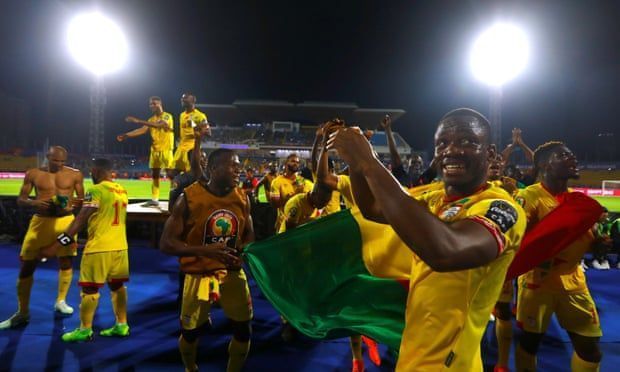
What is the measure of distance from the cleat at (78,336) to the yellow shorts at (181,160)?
5.38 meters

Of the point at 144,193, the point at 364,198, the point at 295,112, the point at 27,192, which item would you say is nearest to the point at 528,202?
the point at 364,198

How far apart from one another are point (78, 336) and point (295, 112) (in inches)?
1731

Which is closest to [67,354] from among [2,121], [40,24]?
[40,24]

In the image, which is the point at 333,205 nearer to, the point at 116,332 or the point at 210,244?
the point at 210,244

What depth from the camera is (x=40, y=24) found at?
35312 mm

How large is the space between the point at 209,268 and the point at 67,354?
8.07 feet

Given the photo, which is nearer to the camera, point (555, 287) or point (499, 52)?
point (555, 287)

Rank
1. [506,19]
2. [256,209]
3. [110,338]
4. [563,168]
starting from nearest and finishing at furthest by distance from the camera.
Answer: [563,168]
[110,338]
[256,209]
[506,19]

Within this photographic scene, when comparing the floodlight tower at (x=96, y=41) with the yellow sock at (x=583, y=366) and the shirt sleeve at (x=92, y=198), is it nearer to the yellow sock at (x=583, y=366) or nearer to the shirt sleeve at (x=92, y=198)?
the shirt sleeve at (x=92, y=198)

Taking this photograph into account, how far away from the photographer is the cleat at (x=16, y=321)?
→ 5.35 meters

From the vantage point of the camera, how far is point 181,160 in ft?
32.3

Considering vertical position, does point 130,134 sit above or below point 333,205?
above

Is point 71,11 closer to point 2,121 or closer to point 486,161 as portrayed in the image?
point 486,161

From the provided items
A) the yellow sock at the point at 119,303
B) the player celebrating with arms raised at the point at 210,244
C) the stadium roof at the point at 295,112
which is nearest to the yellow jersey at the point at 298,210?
the player celebrating with arms raised at the point at 210,244
